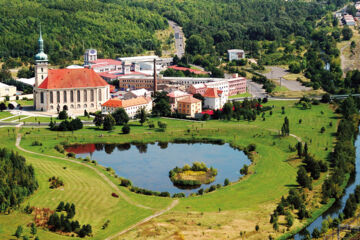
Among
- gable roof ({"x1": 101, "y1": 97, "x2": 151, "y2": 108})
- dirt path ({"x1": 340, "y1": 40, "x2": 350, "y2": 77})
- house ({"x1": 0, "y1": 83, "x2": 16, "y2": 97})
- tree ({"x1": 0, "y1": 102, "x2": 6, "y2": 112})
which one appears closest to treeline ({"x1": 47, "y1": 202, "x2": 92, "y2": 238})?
gable roof ({"x1": 101, "y1": 97, "x2": 151, "y2": 108})

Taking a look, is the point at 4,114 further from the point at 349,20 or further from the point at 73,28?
the point at 349,20

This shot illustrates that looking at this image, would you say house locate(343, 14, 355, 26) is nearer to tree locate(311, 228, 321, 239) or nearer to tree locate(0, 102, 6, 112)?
tree locate(0, 102, 6, 112)

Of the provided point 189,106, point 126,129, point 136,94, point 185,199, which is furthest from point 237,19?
point 185,199

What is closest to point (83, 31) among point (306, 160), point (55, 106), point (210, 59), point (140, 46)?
point (140, 46)

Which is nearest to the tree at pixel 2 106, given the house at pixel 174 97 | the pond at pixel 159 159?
the pond at pixel 159 159

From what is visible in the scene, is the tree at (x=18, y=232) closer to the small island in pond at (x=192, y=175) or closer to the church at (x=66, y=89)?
the small island in pond at (x=192, y=175)

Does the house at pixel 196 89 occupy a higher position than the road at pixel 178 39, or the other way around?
the road at pixel 178 39

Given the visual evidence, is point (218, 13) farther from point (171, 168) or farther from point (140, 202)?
point (140, 202)

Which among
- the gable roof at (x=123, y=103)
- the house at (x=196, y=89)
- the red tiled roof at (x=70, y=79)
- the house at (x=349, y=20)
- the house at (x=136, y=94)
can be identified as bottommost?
the gable roof at (x=123, y=103)
